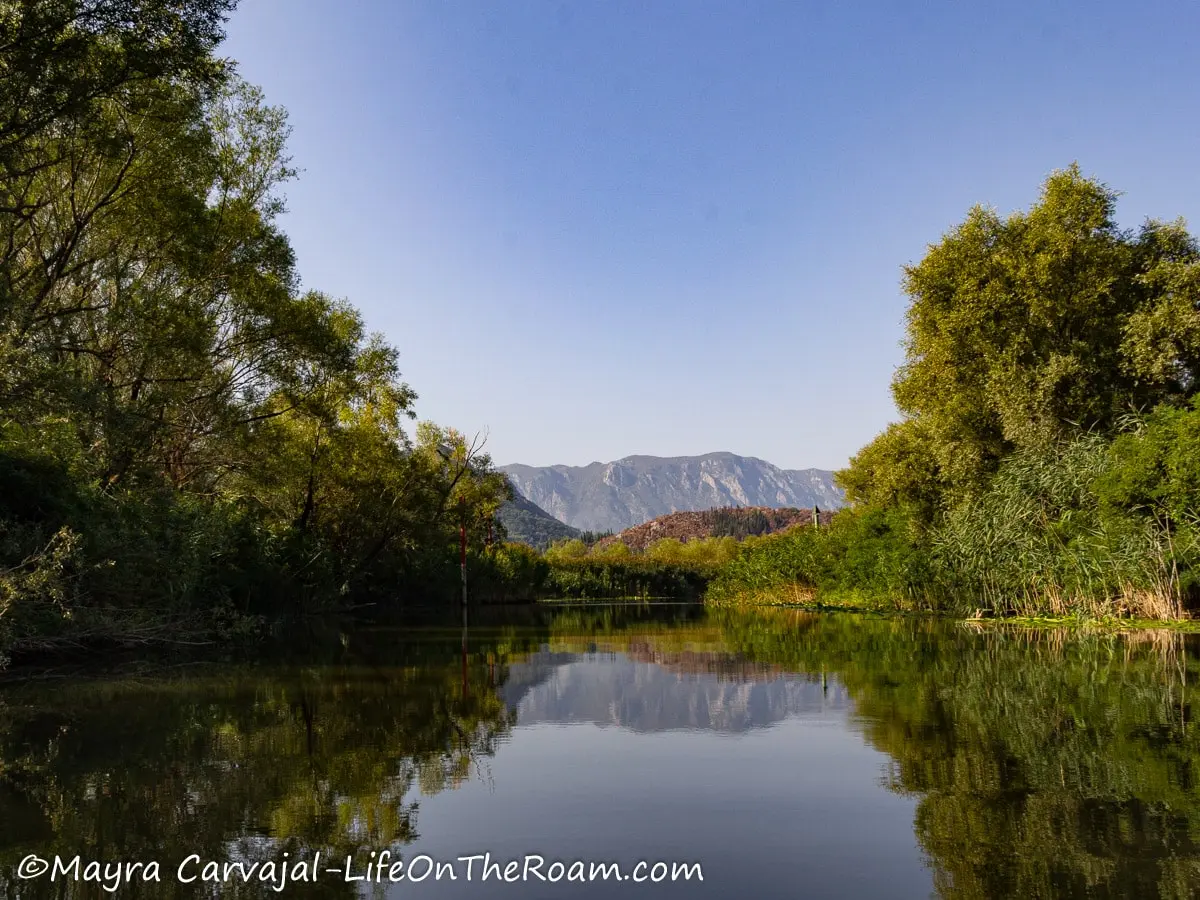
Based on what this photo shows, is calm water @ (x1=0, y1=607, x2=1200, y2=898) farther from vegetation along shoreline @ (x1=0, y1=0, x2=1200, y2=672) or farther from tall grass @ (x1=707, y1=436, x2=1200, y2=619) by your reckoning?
tall grass @ (x1=707, y1=436, x2=1200, y2=619)

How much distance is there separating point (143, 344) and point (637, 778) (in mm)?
16091

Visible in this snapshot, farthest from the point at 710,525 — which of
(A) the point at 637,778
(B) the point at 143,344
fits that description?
(A) the point at 637,778

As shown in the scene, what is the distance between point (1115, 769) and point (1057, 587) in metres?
15.7

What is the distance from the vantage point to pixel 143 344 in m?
18.1

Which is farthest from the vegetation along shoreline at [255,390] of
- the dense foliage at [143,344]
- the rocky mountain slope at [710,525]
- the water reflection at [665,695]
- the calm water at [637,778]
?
the rocky mountain slope at [710,525]

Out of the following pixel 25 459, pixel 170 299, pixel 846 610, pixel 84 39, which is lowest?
pixel 846 610

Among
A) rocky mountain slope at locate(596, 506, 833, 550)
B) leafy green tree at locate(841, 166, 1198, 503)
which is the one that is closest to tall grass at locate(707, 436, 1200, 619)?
leafy green tree at locate(841, 166, 1198, 503)

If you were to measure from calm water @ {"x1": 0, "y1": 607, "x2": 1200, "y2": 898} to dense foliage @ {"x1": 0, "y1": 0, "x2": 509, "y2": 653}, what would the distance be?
3.78m

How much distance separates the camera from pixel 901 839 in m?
4.59

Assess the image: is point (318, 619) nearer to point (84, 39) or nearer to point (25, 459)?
point (25, 459)

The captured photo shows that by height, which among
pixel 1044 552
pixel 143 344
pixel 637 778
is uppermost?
pixel 143 344

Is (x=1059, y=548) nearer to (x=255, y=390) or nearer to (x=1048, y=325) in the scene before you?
(x=1048, y=325)

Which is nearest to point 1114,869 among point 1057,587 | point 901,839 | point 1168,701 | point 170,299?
point 901,839

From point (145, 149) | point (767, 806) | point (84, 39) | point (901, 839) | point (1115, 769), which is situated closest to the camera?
point (901, 839)
